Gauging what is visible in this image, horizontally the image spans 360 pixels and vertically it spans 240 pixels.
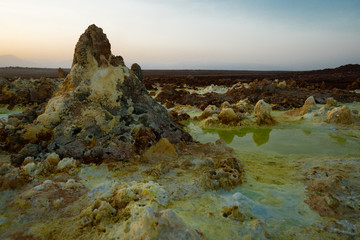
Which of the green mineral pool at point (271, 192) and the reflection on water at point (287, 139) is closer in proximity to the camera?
the green mineral pool at point (271, 192)

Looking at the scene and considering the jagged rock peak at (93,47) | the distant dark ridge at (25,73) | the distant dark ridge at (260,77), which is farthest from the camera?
the distant dark ridge at (25,73)

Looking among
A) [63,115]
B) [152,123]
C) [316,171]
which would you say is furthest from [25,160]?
[316,171]

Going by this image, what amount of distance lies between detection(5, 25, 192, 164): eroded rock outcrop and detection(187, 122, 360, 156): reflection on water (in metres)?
1.38

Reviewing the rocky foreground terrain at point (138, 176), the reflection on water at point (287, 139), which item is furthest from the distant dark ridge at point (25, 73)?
the reflection on water at point (287, 139)

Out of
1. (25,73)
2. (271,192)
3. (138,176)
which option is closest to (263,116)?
(271,192)

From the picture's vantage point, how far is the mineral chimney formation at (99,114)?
148 inches

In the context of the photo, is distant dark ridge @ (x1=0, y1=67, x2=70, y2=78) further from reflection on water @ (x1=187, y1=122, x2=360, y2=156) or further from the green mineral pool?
the green mineral pool

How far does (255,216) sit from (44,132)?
3.49m

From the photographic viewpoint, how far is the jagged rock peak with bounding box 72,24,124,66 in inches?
177

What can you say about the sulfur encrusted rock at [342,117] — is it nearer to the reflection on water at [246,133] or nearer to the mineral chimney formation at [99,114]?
the reflection on water at [246,133]

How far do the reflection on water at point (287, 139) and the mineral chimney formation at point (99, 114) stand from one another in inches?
51.0

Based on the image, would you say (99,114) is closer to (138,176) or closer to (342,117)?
(138,176)

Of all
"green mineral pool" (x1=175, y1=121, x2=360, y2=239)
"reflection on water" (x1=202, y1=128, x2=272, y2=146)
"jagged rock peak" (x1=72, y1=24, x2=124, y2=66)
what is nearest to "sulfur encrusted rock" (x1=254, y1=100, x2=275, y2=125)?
"reflection on water" (x1=202, y1=128, x2=272, y2=146)

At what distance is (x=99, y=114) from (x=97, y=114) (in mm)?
34
